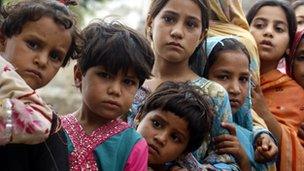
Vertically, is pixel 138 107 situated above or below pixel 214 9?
below

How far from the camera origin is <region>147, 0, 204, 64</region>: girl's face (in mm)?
2771

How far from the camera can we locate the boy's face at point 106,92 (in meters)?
2.28

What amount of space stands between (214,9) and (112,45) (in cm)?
105

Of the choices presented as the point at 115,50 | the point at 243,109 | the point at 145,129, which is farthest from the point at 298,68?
the point at 115,50

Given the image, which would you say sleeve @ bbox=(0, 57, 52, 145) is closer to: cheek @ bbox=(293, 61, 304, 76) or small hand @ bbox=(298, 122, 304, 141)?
small hand @ bbox=(298, 122, 304, 141)

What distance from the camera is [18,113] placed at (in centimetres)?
163

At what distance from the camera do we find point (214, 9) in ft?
10.6

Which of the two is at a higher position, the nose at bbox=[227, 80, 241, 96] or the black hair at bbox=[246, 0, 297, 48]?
the black hair at bbox=[246, 0, 297, 48]

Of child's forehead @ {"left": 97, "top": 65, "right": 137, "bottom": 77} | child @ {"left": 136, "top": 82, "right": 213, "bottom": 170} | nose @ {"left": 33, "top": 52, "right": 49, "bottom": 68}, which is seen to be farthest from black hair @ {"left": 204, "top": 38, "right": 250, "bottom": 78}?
nose @ {"left": 33, "top": 52, "right": 49, "bottom": 68}

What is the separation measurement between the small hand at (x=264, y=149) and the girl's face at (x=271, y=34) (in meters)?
0.69

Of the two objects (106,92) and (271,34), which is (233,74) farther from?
(106,92)

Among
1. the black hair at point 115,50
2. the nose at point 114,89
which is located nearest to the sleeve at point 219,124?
the black hair at point 115,50

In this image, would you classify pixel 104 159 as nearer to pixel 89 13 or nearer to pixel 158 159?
pixel 158 159

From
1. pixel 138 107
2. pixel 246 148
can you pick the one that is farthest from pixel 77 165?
pixel 246 148
